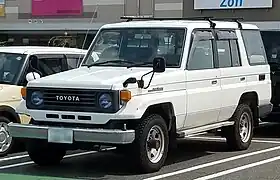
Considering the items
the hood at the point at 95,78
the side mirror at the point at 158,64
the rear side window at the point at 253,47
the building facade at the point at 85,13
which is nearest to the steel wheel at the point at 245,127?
the rear side window at the point at 253,47

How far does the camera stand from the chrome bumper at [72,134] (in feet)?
29.2

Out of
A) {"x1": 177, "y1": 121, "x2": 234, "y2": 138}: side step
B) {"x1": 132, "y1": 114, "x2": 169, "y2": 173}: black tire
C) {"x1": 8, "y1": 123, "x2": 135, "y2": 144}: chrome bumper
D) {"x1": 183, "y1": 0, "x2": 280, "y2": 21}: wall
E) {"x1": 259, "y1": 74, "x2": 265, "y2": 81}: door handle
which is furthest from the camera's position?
{"x1": 183, "y1": 0, "x2": 280, "y2": 21}: wall

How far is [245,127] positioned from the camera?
11938 millimetres

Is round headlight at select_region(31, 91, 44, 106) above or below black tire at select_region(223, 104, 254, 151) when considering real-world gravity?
above

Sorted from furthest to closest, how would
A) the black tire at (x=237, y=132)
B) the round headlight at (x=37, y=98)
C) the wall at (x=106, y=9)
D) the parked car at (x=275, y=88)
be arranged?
the wall at (x=106, y=9) → the parked car at (x=275, y=88) → the black tire at (x=237, y=132) → the round headlight at (x=37, y=98)

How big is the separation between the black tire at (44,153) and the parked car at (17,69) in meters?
0.78

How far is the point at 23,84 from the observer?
11367 millimetres

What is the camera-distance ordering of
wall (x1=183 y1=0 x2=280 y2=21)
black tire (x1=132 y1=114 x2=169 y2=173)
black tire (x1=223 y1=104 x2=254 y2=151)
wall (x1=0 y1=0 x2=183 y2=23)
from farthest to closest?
1. wall (x1=0 y1=0 x2=183 y2=23)
2. wall (x1=183 y1=0 x2=280 y2=21)
3. black tire (x1=223 y1=104 x2=254 y2=151)
4. black tire (x1=132 y1=114 x2=169 y2=173)

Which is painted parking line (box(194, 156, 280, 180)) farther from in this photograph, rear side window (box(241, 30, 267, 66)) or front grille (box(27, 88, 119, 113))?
rear side window (box(241, 30, 267, 66))

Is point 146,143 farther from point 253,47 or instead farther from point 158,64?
point 253,47

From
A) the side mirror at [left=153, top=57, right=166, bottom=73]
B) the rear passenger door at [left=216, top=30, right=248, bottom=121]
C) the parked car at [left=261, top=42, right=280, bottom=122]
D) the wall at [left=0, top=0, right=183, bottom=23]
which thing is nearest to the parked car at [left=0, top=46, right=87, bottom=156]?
the side mirror at [left=153, top=57, right=166, bottom=73]

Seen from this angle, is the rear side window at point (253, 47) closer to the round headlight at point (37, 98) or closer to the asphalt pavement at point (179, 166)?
the asphalt pavement at point (179, 166)

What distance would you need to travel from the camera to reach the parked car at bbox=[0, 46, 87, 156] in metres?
11.0

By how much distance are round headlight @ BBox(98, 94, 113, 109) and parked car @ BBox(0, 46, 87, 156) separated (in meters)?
1.95
